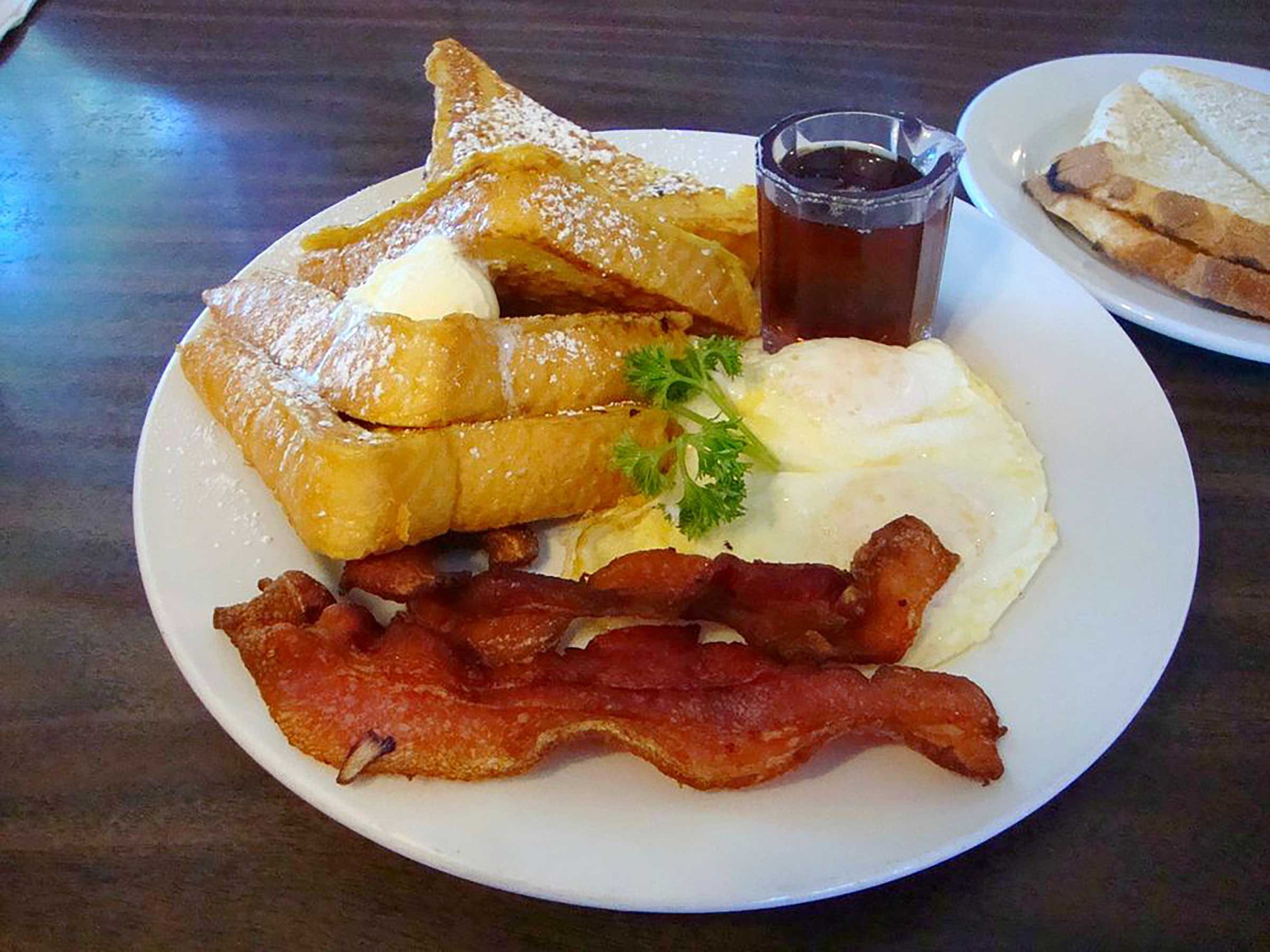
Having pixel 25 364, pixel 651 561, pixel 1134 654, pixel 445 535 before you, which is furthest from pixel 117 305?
pixel 1134 654

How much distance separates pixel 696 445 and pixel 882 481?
1.30 ft

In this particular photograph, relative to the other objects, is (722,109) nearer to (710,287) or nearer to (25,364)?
(710,287)

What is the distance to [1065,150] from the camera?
3.22m

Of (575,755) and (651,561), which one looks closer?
(575,755)

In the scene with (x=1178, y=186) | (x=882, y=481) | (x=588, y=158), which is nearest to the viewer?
(x=882, y=481)

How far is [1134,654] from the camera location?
163 cm

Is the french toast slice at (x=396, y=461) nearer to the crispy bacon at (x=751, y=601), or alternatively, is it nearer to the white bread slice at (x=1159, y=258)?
the crispy bacon at (x=751, y=601)

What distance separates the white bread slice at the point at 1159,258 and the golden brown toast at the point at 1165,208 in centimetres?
2

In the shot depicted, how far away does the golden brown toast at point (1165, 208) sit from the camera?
8.80 feet

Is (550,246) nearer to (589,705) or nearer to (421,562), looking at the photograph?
(421,562)

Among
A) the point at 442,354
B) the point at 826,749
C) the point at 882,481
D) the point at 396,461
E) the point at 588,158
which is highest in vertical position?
the point at 588,158

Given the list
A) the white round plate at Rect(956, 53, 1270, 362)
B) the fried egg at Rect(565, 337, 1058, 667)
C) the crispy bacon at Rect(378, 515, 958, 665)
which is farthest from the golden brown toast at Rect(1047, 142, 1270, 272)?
the crispy bacon at Rect(378, 515, 958, 665)

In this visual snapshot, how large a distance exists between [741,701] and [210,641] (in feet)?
3.01

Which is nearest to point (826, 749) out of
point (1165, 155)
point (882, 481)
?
point (882, 481)
